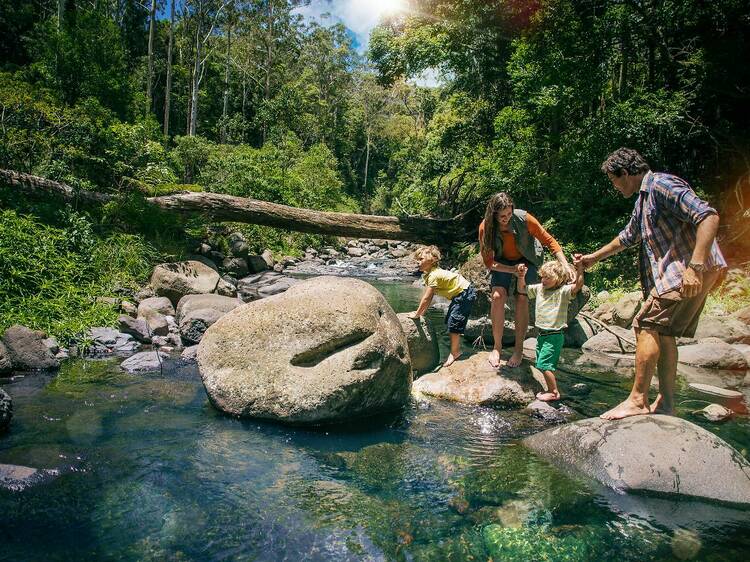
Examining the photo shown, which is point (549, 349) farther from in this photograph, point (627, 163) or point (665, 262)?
point (627, 163)

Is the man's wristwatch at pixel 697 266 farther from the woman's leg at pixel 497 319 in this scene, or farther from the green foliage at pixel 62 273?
the green foliage at pixel 62 273

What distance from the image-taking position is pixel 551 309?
5.13m

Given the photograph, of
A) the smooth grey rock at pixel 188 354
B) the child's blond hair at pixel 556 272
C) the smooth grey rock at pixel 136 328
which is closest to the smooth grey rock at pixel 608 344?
the child's blond hair at pixel 556 272

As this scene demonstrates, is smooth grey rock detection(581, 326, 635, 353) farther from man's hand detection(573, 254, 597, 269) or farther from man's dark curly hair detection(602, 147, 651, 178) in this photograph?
man's dark curly hair detection(602, 147, 651, 178)

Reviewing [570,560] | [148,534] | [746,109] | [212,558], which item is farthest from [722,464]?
[746,109]

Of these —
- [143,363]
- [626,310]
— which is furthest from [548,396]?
[626,310]

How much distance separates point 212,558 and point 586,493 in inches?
98.4

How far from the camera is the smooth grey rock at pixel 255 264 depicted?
16.0 metres

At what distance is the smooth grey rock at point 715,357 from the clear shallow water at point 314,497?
289 centimetres

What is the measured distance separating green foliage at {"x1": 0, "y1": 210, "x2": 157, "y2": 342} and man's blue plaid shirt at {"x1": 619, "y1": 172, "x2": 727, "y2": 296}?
704cm

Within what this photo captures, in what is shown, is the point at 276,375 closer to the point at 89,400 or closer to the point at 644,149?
the point at 89,400

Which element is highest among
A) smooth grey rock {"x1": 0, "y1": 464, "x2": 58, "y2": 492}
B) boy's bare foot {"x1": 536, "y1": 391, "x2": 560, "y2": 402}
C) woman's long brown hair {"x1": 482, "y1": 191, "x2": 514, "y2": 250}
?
woman's long brown hair {"x1": 482, "y1": 191, "x2": 514, "y2": 250}

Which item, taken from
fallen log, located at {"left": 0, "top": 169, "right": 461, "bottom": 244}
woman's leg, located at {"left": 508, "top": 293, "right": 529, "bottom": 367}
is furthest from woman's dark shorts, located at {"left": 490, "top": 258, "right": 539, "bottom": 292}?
fallen log, located at {"left": 0, "top": 169, "right": 461, "bottom": 244}

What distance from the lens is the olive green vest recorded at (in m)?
5.40
